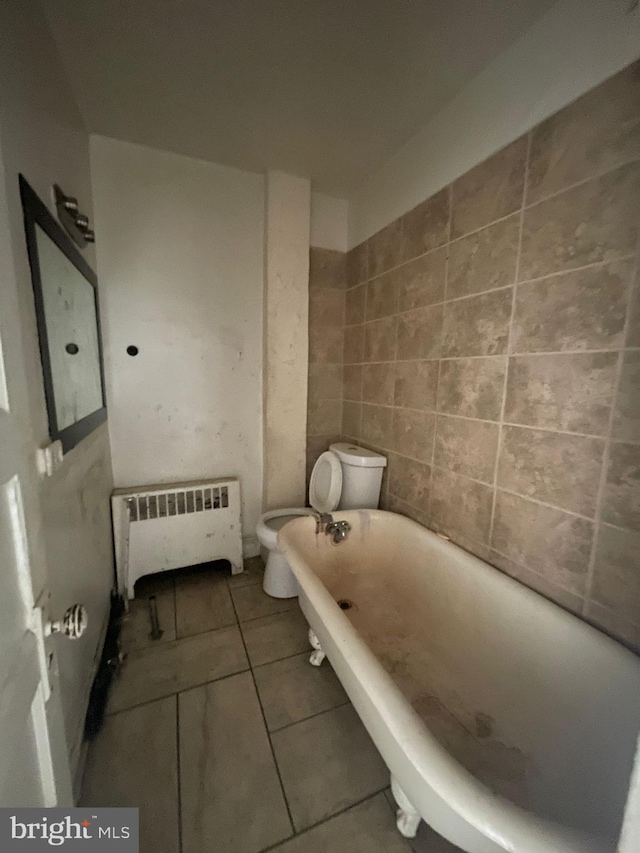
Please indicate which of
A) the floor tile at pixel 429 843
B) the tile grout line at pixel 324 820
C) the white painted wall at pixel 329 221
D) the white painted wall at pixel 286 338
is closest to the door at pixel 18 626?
the tile grout line at pixel 324 820

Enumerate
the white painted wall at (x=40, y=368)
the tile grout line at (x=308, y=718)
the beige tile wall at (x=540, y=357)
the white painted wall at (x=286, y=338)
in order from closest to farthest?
the white painted wall at (x=40, y=368) < the beige tile wall at (x=540, y=357) < the tile grout line at (x=308, y=718) < the white painted wall at (x=286, y=338)

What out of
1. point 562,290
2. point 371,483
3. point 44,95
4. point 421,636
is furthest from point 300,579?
point 44,95

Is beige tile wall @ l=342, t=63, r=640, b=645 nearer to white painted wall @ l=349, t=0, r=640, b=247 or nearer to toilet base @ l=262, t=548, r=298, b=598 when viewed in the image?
white painted wall @ l=349, t=0, r=640, b=247

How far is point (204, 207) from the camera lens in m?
1.83

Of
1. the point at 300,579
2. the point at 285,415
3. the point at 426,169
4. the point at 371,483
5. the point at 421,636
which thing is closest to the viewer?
the point at 300,579

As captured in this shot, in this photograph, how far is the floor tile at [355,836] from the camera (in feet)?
2.84

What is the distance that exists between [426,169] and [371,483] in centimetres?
157

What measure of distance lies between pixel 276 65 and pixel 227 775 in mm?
2471

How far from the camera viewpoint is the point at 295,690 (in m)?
1.29

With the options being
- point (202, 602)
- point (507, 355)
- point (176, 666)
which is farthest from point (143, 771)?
point (507, 355)

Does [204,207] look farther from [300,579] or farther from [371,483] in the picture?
[300,579]

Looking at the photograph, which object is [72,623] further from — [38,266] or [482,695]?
[482,695]

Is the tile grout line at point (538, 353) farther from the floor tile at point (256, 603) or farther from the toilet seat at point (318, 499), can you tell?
the floor tile at point (256, 603)

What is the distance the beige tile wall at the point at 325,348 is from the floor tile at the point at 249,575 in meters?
0.71
